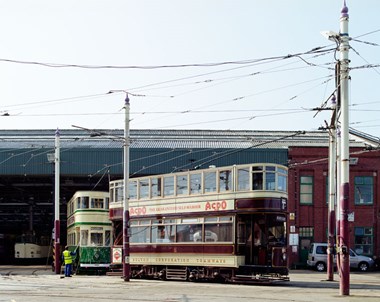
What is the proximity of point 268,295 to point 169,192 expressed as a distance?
10389 mm

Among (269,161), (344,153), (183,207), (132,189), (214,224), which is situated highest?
(269,161)

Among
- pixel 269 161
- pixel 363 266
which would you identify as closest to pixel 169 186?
pixel 269 161

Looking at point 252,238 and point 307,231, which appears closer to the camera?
point 252,238

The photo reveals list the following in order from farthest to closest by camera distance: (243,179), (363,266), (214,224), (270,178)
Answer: (363,266) → (214,224) → (243,179) → (270,178)

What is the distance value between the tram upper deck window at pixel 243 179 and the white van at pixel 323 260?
60.9 feet

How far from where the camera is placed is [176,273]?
33.1 metres

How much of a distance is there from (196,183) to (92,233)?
430 inches

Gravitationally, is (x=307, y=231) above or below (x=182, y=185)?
below

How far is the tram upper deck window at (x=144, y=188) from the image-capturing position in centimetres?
3456

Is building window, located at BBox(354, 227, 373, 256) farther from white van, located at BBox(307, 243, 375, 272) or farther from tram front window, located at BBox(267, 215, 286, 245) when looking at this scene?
tram front window, located at BBox(267, 215, 286, 245)

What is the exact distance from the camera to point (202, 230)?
31391mm

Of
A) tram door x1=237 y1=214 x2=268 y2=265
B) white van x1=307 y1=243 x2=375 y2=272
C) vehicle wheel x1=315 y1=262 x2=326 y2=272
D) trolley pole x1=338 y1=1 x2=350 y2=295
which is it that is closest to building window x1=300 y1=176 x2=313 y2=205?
white van x1=307 y1=243 x2=375 y2=272

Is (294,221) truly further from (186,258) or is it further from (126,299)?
(126,299)

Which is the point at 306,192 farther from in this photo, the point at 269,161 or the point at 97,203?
the point at 97,203
